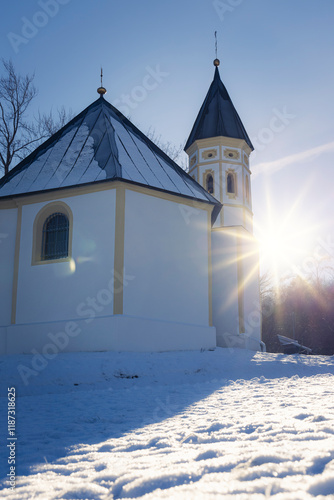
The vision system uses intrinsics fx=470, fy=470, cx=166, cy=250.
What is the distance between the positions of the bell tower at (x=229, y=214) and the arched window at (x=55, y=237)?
6650 mm

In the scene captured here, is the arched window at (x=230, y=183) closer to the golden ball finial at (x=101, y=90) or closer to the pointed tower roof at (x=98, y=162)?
the pointed tower roof at (x=98, y=162)

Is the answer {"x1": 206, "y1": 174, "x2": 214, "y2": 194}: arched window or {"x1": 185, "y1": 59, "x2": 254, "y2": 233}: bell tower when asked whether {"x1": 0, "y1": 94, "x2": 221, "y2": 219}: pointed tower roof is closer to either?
{"x1": 185, "y1": 59, "x2": 254, "y2": 233}: bell tower

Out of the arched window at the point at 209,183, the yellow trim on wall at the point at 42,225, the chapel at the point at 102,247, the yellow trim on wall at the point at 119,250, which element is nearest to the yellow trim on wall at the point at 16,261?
the chapel at the point at 102,247

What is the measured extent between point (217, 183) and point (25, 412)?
1476cm

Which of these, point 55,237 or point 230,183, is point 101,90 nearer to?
point 55,237

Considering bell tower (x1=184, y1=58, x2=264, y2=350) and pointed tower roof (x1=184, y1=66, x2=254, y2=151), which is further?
pointed tower roof (x1=184, y1=66, x2=254, y2=151)

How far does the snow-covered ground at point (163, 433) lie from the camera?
9.49 ft

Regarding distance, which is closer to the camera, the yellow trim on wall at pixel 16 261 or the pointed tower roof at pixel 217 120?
the yellow trim on wall at pixel 16 261

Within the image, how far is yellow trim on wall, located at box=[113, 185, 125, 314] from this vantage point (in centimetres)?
1188

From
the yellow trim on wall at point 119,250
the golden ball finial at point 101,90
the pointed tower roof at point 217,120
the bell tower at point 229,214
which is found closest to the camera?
the yellow trim on wall at point 119,250

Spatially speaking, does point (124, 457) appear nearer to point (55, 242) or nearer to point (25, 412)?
point (25, 412)

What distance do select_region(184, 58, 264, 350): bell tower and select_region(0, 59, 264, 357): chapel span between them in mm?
2680

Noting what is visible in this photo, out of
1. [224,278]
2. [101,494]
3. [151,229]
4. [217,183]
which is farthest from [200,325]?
[101,494]

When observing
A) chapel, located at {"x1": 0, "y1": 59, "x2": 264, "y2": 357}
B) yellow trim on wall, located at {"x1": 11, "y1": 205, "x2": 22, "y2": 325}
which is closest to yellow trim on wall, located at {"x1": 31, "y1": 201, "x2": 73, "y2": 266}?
chapel, located at {"x1": 0, "y1": 59, "x2": 264, "y2": 357}
